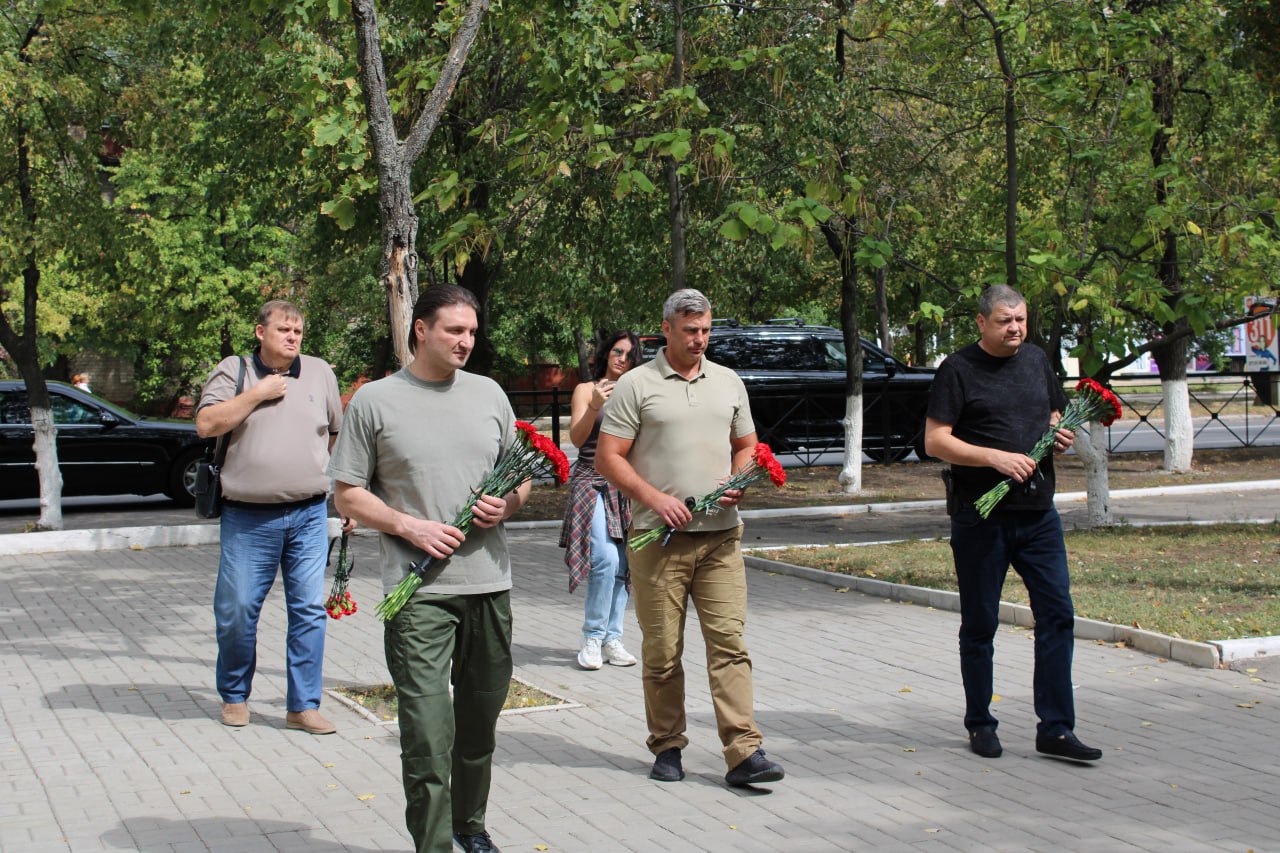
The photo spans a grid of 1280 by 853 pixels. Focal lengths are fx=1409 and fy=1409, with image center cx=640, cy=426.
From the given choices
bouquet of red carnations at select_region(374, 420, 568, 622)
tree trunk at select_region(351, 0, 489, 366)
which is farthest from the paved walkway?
tree trunk at select_region(351, 0, 489, 366)

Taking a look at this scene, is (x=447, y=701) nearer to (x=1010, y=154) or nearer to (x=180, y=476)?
(x=1010, y=154)

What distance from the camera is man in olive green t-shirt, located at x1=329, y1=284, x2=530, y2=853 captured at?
4.40m

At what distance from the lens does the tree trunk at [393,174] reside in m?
7.43

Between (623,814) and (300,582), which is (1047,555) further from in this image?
(300,582)

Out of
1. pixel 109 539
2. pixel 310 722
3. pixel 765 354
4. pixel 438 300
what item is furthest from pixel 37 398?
pixel 438 300

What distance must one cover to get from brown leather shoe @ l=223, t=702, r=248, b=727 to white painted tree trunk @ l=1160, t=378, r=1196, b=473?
51.9 ft

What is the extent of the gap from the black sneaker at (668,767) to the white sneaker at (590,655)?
7.19 ft

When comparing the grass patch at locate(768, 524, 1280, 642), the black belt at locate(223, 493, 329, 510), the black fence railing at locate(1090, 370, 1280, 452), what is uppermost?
the black belt at locate(223, 493, 329, 510)

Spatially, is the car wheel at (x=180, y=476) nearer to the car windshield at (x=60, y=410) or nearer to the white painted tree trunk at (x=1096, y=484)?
the car windshield at (x=60, y=410)

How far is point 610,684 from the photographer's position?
7652 millimetres

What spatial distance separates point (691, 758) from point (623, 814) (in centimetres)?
84

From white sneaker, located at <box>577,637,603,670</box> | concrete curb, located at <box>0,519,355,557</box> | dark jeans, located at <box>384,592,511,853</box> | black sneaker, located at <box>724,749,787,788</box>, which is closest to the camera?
dark jeans, located at <box>384,592,511,853</box>

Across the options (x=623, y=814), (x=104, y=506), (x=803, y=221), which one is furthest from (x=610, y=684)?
(x=104, y=506)

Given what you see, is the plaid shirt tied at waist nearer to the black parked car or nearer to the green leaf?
the green leaf
